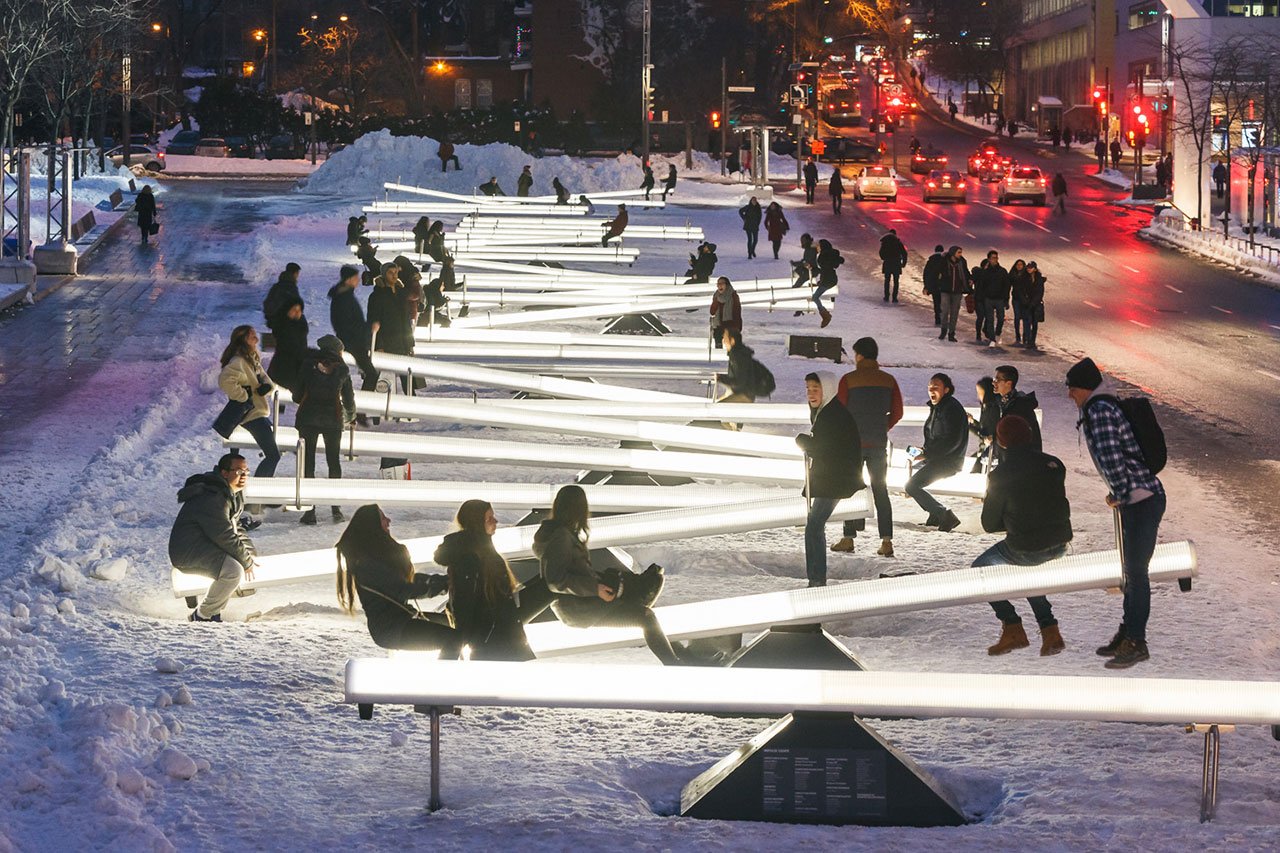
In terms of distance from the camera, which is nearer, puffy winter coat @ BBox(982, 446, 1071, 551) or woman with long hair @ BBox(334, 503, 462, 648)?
woman with long hair @ BBox(334, 503, 462, 648)

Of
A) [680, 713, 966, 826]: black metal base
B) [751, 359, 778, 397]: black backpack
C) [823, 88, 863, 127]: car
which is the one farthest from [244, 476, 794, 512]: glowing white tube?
[823, 88, 863, 127]: car

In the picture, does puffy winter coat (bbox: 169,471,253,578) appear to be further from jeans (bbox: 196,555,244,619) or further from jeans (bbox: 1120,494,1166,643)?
jeans (bbox: 1120,494,1166,643)

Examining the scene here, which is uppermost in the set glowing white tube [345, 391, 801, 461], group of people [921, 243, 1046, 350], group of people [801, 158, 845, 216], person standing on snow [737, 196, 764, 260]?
group of people [801, 158, 845, 216]

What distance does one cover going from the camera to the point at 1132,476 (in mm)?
10391

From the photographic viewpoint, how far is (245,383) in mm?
15359

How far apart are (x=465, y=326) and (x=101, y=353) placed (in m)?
5.92

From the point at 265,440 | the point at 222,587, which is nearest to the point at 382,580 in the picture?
the point at 222,587

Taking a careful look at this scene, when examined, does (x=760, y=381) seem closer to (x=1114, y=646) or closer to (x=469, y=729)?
(x=1114, y=646)

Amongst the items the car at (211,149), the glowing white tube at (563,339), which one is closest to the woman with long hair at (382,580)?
the glowing white tube at (563,339)

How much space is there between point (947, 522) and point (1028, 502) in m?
4.43

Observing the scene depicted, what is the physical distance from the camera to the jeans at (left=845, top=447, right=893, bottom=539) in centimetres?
1416

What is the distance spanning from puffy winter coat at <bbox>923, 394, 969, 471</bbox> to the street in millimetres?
3081

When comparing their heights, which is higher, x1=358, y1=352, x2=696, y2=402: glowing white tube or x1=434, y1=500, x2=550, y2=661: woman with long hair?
x1=358, y1=352, x2=696, y2=402: glowing white tube

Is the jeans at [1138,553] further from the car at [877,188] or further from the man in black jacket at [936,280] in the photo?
the car at [877,188]
